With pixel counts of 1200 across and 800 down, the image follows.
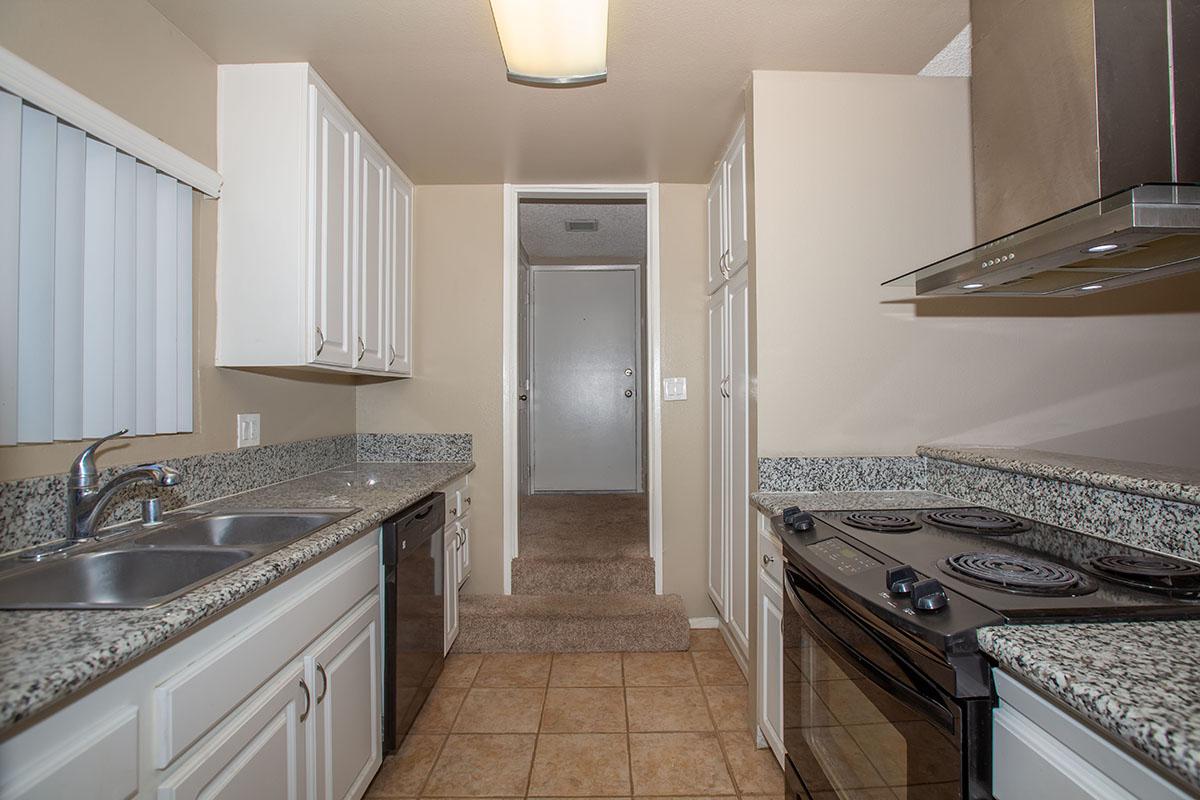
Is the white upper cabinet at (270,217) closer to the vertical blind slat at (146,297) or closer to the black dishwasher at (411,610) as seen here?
the vertical blind slat at (146,297)

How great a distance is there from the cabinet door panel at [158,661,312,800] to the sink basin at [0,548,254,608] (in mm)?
274

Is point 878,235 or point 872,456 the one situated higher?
point 878,235

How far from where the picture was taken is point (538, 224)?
4227mm

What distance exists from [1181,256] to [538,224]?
3634 mm

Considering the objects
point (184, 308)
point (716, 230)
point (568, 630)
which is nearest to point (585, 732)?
point (568, 630)

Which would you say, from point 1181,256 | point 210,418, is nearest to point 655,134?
point 1181,256

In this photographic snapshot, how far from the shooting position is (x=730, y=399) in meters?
2.36

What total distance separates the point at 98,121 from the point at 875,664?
6.91 feet

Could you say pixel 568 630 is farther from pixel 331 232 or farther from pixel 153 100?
Answer: pixel 153 100

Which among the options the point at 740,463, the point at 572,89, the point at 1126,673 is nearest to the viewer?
Result: the point at 1126,673

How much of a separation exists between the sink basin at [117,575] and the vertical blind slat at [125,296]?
390mm

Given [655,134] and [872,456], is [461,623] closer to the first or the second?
[872,456]

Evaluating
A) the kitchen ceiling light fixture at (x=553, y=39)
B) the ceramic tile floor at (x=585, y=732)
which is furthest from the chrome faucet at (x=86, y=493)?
the kitchen ceiling light fixture at (x=553, y=39)

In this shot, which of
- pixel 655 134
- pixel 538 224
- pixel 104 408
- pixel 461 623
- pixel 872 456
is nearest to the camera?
pixel 104 408
